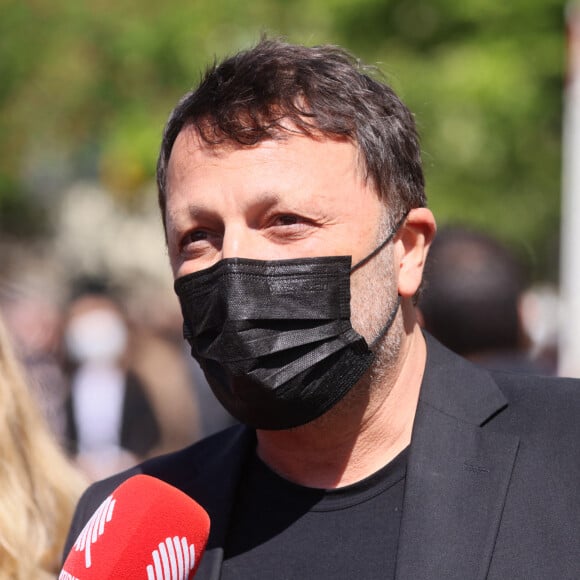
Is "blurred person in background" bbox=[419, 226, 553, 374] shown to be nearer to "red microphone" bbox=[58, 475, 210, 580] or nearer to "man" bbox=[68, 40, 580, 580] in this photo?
"man" bbox=[68, 40, 580, 580]

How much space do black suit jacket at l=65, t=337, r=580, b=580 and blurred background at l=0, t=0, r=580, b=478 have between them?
17.2ft

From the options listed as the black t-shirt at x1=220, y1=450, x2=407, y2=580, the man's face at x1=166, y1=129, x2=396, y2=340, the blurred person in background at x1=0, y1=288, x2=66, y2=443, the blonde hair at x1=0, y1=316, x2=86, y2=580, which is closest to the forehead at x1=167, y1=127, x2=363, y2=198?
the man's face at x1=166, y1=129, x2=396, y2=340

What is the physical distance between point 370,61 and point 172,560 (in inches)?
362

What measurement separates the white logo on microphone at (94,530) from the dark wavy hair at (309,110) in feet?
3.00

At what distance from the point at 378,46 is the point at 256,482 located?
9410 mm

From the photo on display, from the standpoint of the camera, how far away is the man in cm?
243

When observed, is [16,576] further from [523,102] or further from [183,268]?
[523,102]

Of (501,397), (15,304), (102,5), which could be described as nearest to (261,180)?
(501,397)

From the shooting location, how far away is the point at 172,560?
2.21 m

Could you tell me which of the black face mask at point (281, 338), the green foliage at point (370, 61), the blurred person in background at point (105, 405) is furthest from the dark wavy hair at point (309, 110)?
the green foliage at point (370, 61)

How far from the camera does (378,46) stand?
1152 cm

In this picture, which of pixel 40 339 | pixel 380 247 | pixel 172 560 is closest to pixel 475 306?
pixel 380 247

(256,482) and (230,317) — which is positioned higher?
(230,317)

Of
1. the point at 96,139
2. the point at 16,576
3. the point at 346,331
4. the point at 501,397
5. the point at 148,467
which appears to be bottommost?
the point at 96,139
